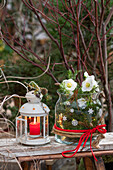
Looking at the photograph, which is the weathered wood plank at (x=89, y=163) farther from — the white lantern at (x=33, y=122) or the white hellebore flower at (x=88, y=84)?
the white hellebore flower at (x=88, y=84)

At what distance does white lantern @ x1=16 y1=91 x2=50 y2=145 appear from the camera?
1.24 m

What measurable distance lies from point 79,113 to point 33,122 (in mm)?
264

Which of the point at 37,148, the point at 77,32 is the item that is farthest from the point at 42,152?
the point at 77,32

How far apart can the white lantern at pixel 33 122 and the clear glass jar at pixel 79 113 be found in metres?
0.11

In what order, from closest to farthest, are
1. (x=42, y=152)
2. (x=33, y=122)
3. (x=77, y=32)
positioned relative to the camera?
(x=42, y=152), (x=33, y=122), (x=77, y=32)

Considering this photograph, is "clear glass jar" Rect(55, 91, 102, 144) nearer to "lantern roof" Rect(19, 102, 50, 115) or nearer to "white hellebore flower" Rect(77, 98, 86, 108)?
"white hellebore flower" Rect(77, 98, 86, 108)

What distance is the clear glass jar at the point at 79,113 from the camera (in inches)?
47.8

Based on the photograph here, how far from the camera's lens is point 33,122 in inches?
50.6

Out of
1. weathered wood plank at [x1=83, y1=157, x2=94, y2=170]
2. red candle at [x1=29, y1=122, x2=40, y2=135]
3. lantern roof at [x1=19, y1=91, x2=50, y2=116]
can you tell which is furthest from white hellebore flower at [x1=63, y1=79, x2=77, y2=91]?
weathered wood plank at [x1=83, y1=157, x2=94, y2=170]

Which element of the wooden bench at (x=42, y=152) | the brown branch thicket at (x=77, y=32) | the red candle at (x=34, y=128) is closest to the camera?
the wooden bench at (x=42, y=152)

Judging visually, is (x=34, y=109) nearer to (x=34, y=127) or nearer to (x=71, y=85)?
(x=34, y=127)

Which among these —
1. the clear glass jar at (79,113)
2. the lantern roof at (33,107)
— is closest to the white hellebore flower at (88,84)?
the clear glass jar at (79,113)

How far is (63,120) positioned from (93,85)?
9.7 inches

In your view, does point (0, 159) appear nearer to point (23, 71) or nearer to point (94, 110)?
point (94, 110)
